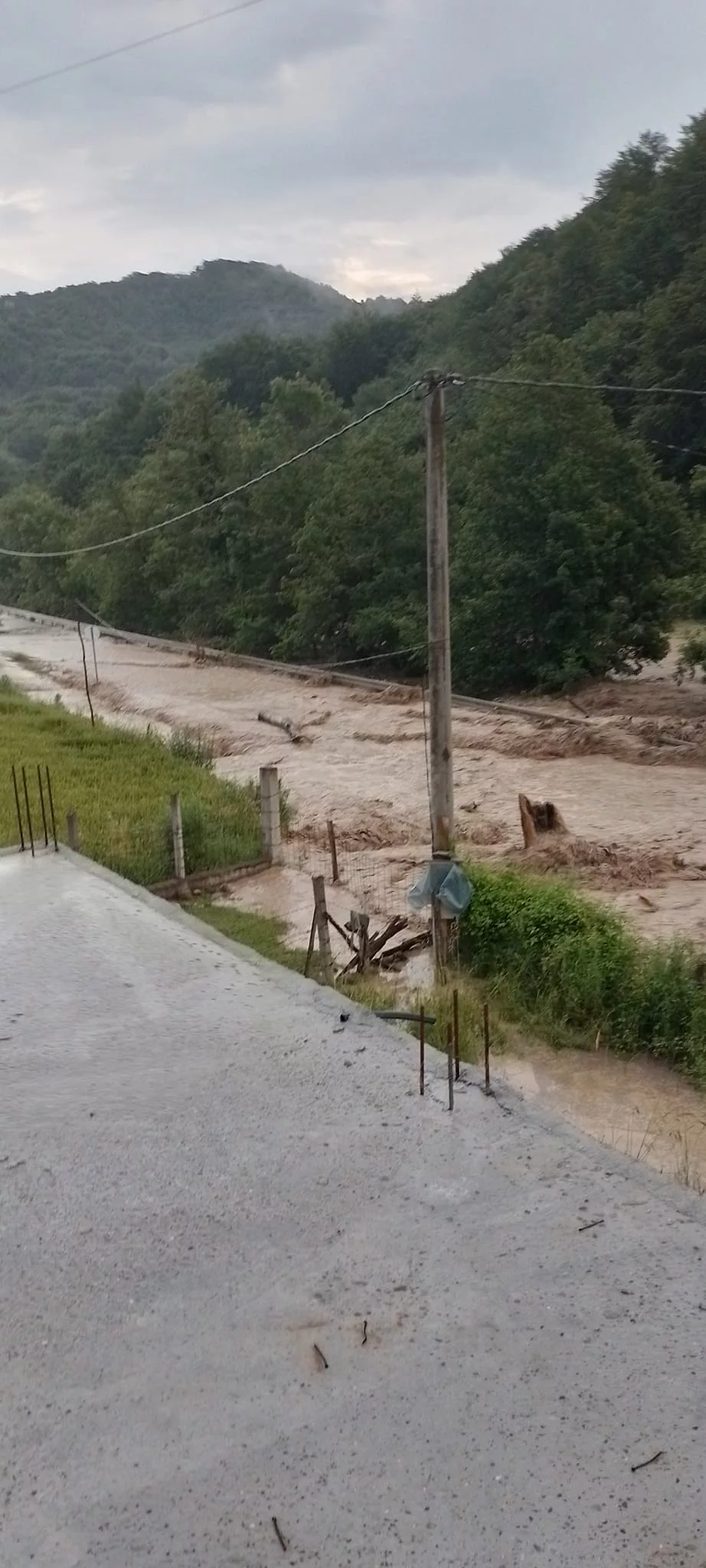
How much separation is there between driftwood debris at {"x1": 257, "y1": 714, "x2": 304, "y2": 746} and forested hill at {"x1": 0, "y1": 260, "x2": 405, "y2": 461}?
7548 cm

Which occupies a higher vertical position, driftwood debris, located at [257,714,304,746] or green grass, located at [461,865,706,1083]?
green grass, located at [461,865,706,1083]

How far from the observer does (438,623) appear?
10359 millimetres

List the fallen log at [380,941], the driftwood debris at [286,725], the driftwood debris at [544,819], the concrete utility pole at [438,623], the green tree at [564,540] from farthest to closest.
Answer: the green tree at [564,540]
the driftwood debris at [286,725]
the driftwood debris at [544,819]
the fallen log at [380,941]
the concrete utility pole at [438,623]

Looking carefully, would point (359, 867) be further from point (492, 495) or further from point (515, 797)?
point (492, 495)

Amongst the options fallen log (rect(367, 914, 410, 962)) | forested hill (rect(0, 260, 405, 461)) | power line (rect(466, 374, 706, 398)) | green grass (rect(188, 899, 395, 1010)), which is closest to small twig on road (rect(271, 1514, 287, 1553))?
green grass (rect(188, 899, 395, 1010))

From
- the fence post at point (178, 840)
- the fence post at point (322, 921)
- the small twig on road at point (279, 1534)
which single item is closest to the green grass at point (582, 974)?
the fence post at point (322, 921)

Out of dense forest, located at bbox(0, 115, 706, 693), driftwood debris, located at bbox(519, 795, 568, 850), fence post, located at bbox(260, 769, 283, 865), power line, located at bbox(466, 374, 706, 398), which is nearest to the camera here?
power line, located at bbox(466, 374, 706, 398)

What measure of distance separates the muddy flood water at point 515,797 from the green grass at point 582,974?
0.24 meters

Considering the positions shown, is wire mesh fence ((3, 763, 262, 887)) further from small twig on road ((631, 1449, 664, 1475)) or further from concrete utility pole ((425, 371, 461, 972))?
small twig on road ((631, 1449, 664, 1475))

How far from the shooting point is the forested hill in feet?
356

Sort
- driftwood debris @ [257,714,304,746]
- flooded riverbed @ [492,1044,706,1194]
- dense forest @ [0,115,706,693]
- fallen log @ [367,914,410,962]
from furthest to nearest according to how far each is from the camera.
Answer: dense forest @ [0,115,706,693] → driftwood debris @ [257,714,304,746] → fallen log @ [367,914,410,962] → flooded riverbed @ [492,1044,706,1194]

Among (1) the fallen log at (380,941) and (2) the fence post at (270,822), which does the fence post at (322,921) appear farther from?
(2) the fence post at (270,822)

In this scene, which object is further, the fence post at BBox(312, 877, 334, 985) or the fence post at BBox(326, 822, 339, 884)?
the fence post at BBox(326, 822, 339, 884)

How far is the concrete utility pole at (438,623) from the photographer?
9.95 metres
